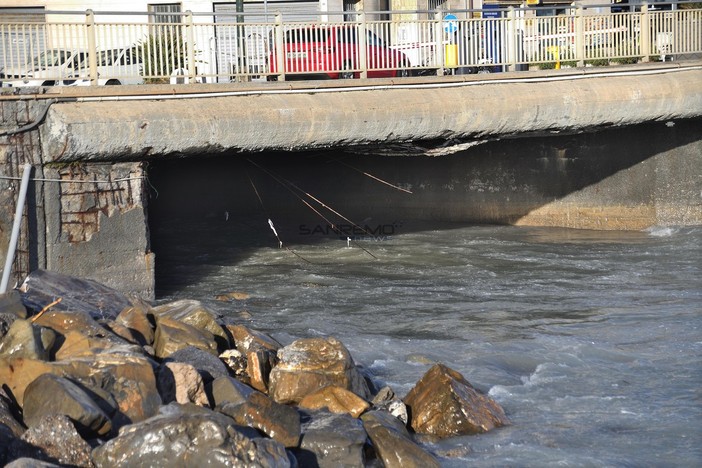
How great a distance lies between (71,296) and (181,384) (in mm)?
3468

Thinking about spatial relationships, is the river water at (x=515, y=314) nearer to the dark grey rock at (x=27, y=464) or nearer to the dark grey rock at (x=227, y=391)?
the dark grey rock at (x=227, y=391)

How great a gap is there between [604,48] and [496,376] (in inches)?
352

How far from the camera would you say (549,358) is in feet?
35.4

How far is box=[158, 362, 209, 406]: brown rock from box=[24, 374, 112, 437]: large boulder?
2.62 feet

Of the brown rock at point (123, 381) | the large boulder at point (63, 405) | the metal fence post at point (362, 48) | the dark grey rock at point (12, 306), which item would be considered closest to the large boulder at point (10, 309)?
the dark grey rock at point (12, 306)

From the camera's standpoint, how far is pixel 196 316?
1011 cm

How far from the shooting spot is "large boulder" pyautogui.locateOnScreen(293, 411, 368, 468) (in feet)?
24.2

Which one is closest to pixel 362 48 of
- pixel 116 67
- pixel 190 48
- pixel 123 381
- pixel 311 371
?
pixel 190 48

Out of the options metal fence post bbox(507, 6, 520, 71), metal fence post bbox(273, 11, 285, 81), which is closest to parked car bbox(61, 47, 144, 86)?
metal fence post bbox(273, 11, 285, 81)

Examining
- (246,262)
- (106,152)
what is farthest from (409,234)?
(106,152)

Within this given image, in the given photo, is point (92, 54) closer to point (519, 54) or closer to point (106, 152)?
point (106, 152)

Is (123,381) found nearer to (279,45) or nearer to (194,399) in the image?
(194,399)

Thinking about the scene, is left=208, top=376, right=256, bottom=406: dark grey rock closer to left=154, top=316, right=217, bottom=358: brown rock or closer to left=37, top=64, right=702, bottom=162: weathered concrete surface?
left=154, top=316, right=217, bottom=358: brown rock

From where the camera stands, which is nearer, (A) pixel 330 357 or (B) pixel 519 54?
(A) pixel 330 357
